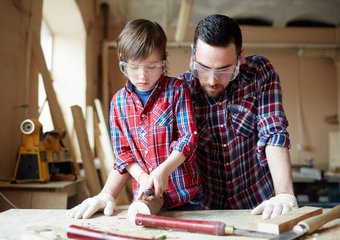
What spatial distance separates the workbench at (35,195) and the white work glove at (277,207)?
1.27 meters

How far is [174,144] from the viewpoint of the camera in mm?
1273

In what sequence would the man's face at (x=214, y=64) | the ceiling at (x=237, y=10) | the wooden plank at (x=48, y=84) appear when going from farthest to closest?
the ceiling at (x=237, y=10), the wooden plank at (x=48, y=84), the man's face at (x=214, y=64)

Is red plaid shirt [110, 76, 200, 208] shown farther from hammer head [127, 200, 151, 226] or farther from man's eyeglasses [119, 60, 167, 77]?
hammer head [127, 200, 151, 226]

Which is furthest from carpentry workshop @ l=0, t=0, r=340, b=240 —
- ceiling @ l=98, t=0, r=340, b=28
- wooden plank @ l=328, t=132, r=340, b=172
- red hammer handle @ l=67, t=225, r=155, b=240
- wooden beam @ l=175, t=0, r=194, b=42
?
wooden plank @ l=328, t=132, r=340, b=172

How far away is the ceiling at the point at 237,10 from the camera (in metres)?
5.07

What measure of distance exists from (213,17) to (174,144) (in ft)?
1.80

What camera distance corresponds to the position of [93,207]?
120 cm

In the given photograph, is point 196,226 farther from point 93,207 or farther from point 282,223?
point 93,207

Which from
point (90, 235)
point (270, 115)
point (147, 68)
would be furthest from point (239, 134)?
point (90, 235)

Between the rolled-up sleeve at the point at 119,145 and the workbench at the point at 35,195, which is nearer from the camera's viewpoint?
the rolled-up sleeve at the point at 119,145

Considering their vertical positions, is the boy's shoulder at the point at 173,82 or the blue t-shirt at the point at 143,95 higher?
the boy's shoulder at the point at 173,82

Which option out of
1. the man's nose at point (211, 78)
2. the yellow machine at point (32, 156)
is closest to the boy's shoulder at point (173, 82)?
the man's nose at point (211, 78)

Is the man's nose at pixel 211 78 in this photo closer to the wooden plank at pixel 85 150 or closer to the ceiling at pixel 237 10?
the wooden plank at pixel 85 150

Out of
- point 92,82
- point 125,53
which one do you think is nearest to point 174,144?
point 125,53
